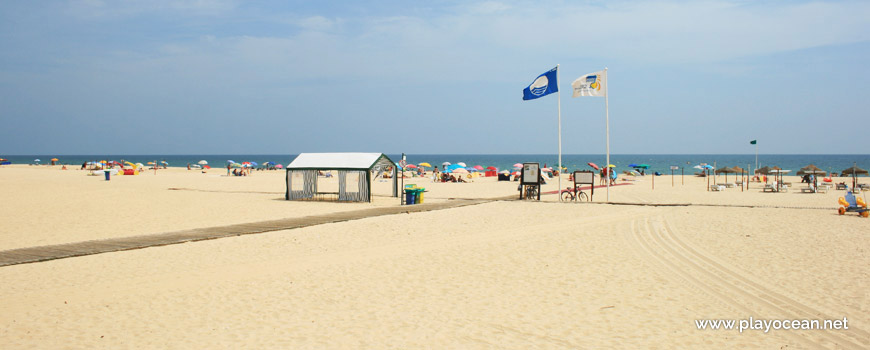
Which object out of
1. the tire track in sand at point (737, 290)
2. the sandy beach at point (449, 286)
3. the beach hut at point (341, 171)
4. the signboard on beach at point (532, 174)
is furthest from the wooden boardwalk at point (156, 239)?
the tire track in sand at point (737, 290)

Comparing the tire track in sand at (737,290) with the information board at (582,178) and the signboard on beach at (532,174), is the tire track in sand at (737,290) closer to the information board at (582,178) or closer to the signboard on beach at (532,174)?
the information board at (582,178)

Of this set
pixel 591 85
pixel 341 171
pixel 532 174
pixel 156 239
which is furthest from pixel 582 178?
pixel 156 239

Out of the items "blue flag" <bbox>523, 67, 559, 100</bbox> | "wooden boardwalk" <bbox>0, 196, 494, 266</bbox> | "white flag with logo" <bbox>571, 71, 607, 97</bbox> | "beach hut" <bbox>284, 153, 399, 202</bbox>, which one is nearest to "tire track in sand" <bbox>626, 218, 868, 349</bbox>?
"wooden boardwalk" <bbox>0, 196, 494, 266</bbox>

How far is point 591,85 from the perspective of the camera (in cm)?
1975

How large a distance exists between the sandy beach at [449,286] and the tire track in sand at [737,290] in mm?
32

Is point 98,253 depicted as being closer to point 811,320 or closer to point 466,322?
point 466,322

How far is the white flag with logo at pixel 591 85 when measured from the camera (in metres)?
19.5

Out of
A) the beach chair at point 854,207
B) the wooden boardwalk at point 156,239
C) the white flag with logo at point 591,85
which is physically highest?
the white flag with logo at point 591,85

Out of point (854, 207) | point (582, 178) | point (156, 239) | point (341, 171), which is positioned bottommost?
point (156, 239)

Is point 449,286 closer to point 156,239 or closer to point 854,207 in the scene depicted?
point 156,239

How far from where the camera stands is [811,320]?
588 centimetres

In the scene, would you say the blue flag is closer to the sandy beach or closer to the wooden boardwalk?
the sandy beach

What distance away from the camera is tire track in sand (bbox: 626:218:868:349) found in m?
5.35

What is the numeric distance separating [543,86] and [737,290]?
47.0 ft
